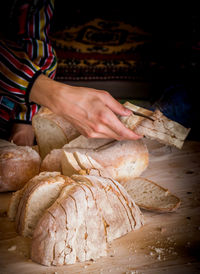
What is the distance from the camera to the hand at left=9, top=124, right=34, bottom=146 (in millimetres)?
1925

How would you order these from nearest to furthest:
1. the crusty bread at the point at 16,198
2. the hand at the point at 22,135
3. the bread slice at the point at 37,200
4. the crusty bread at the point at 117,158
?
the bread slice at the point at 37,200 → the crusty bread at the point at 16,198 → the crusty bread at the point at 117,158 → the hand at the point at 22,135

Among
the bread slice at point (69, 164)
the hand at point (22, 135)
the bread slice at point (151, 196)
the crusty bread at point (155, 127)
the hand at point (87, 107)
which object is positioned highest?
the hand at point (87, 107)

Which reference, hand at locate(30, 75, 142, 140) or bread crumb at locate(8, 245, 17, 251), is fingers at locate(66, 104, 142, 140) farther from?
bread crumb at locate(8, 245, 17, 251)

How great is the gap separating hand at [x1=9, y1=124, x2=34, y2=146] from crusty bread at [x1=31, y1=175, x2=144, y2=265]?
99cm

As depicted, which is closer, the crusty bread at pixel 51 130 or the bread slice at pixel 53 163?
the bread slice at pixel 53 163

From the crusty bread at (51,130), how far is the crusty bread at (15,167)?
24cm

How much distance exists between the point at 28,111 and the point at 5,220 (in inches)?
41.3

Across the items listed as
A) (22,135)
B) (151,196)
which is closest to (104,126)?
(151,196)

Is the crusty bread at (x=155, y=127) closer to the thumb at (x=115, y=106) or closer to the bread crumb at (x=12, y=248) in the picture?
the thumb at (x=115, y=106)

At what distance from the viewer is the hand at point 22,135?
1.92 metres

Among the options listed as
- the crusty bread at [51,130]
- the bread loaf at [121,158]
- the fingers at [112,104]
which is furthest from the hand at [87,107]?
the crusty bread at [51,130]

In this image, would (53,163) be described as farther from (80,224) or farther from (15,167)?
(80,224)

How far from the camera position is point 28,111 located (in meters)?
2.04

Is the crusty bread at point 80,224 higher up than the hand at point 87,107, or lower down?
lower down
